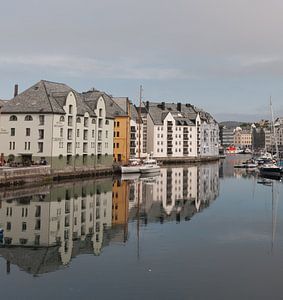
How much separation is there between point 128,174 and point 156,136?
162 feet

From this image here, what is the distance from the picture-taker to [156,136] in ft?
419

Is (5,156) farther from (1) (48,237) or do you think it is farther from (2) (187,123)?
(2) (187,123)

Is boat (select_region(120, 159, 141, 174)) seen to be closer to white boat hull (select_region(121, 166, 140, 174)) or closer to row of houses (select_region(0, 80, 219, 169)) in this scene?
white boat hull (select_region(121, 166, 140, 174))

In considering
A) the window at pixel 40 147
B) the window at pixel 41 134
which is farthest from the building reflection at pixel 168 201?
the window at pixel 41 134

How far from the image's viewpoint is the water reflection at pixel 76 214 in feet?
77.0

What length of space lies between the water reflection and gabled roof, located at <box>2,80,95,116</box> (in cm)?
1345

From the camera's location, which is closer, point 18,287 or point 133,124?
point 18,287

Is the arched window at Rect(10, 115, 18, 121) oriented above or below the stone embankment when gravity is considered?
above

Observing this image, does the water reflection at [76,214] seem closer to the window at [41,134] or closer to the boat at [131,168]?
the window at [41,134]

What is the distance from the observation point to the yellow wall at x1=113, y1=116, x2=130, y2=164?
9075 cm

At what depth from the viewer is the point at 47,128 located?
63938 millimetres

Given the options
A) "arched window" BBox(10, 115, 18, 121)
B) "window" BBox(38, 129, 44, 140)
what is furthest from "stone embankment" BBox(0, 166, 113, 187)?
"arched window" BBox(10, 115, 18, 121)

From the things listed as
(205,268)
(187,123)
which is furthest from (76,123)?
(187,123)

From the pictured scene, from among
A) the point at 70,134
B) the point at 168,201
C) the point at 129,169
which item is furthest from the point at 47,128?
the point at 168,201
